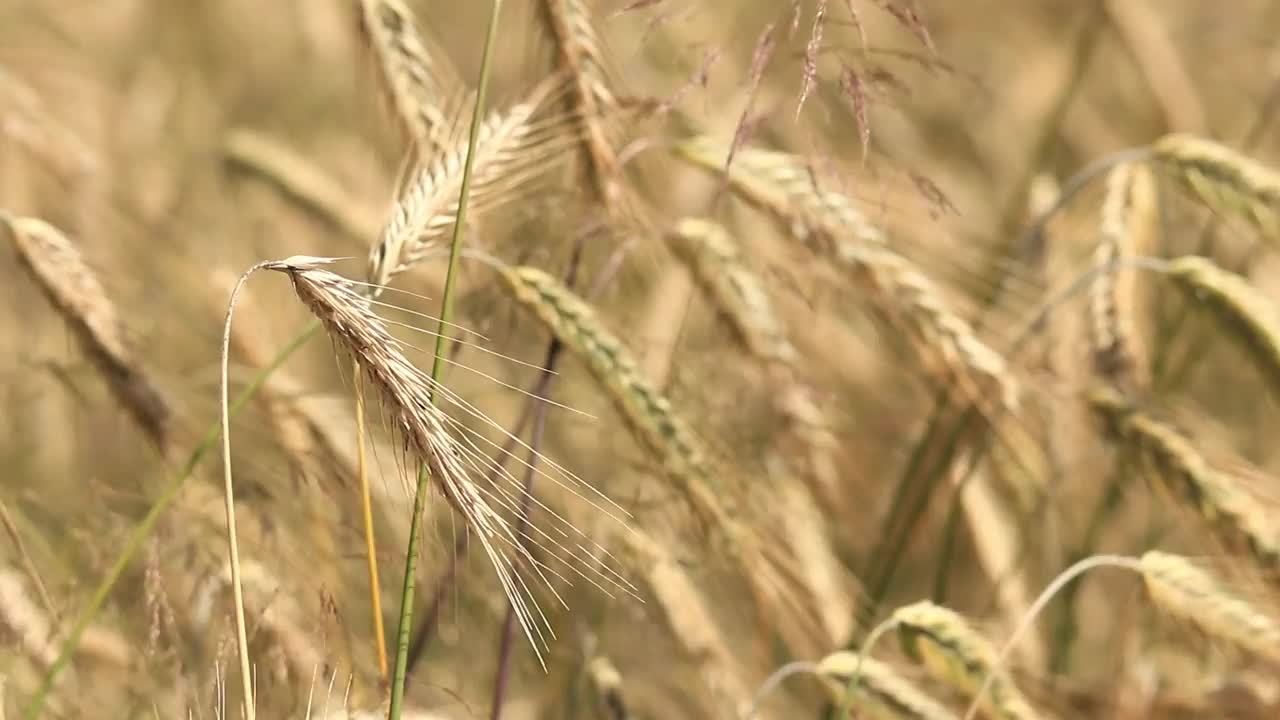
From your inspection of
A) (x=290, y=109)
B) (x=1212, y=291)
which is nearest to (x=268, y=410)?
(x=1212, y=291)

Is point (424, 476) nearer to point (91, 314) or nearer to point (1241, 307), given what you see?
point (91, 314)

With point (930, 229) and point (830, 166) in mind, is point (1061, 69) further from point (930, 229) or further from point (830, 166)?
point (830, 166)

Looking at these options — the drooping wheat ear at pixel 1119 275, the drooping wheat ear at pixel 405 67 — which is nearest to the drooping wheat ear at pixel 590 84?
the drooping wheat ear at pixel 405 67

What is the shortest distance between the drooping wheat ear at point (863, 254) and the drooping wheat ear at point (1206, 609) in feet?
0.65

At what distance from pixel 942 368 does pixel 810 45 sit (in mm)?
520

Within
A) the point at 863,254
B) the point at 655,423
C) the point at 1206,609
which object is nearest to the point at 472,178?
the point at 655,423

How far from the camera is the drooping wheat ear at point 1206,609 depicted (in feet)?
3.38

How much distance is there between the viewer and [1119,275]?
1295mm

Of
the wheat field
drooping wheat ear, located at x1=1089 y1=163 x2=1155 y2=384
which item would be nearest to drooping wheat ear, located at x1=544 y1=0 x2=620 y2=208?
the wheat field

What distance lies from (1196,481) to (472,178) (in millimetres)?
648

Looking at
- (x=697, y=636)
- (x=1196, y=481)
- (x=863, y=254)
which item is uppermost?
(x=863, y=254)

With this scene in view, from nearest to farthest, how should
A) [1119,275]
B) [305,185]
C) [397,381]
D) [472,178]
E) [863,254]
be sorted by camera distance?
[397,381], [472,178], [863,254], [1119,275], [305,185]

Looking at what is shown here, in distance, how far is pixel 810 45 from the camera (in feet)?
2.41

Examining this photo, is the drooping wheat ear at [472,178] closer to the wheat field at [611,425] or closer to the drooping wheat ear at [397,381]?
the wheat field at [611,425]
